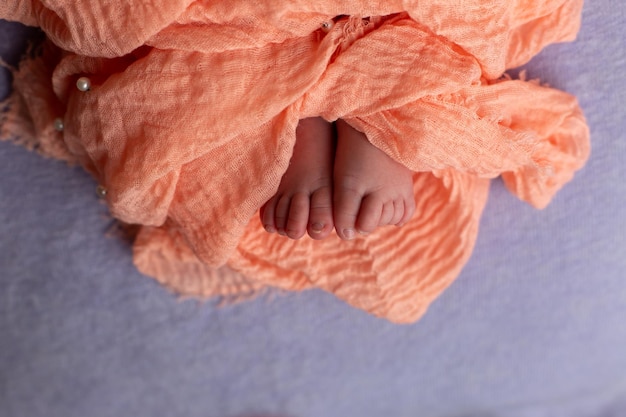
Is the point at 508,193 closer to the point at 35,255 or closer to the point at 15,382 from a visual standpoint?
the point at 35,255

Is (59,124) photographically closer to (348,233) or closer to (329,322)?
(348,233)

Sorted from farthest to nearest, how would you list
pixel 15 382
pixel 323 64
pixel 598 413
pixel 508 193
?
1. pixel 598 413
2. pixel 15 382
3. pixel 508 193
4. pixel 323 64

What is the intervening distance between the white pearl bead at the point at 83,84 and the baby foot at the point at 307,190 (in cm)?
20

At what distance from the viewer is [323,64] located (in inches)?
21.5

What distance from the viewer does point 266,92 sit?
0.55 metres

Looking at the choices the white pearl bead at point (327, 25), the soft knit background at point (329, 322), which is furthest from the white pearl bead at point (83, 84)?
the white pearl bead at point (327, 25)

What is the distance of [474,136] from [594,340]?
1.87 ft

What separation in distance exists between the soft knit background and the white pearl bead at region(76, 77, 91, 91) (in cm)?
13

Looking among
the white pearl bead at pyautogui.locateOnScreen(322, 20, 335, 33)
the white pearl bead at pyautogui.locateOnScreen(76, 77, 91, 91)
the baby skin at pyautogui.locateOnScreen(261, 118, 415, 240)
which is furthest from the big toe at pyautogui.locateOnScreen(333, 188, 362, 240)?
the white pearl bead at pyautogui.locateOnScreen(76, 77, 91, 91)

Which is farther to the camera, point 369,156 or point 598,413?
point 598,413

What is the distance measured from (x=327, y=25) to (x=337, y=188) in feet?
0.48

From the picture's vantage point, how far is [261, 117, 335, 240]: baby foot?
0.58 m

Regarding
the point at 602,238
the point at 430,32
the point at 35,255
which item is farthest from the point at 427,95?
the point at 35,255

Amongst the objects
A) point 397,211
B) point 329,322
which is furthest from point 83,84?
point 329,322
